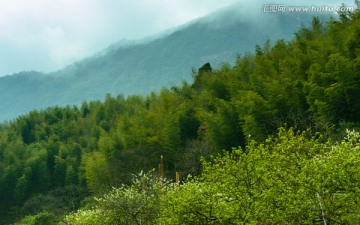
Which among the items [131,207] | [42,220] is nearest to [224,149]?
[131,207]

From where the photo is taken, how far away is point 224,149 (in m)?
35.1

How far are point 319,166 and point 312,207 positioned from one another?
4.01 feet

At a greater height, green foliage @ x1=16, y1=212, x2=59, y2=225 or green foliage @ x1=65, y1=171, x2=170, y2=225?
green foliage @ x1=65, y1=171, x2=170, y2=225

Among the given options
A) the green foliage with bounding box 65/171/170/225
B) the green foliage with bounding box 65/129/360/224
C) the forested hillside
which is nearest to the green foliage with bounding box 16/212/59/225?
the forested hillside

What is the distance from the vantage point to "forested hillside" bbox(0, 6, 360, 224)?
1330cm

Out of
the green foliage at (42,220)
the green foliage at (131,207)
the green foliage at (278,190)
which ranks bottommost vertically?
the green foliage at (42,220)

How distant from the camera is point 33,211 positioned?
64.3 meters

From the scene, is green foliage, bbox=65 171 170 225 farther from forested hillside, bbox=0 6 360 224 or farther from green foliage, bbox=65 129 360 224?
green foliage, bbox=65 129 360 224

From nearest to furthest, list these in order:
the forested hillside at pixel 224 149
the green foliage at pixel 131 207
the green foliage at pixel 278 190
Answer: the green foliage at pixel 278 190 < the forested hillside at pixel 224 149 < the green foliage at pixel 131 207

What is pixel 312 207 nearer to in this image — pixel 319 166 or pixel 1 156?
pixel 319 166

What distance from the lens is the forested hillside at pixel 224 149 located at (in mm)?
13297

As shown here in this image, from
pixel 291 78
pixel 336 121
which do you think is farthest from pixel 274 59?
pixel 336 121

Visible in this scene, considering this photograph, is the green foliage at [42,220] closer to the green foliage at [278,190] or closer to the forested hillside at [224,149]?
the forested hillside at [224,149]

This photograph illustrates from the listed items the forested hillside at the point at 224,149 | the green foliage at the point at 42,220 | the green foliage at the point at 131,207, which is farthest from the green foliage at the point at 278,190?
the green foliage at the point at 42,220
